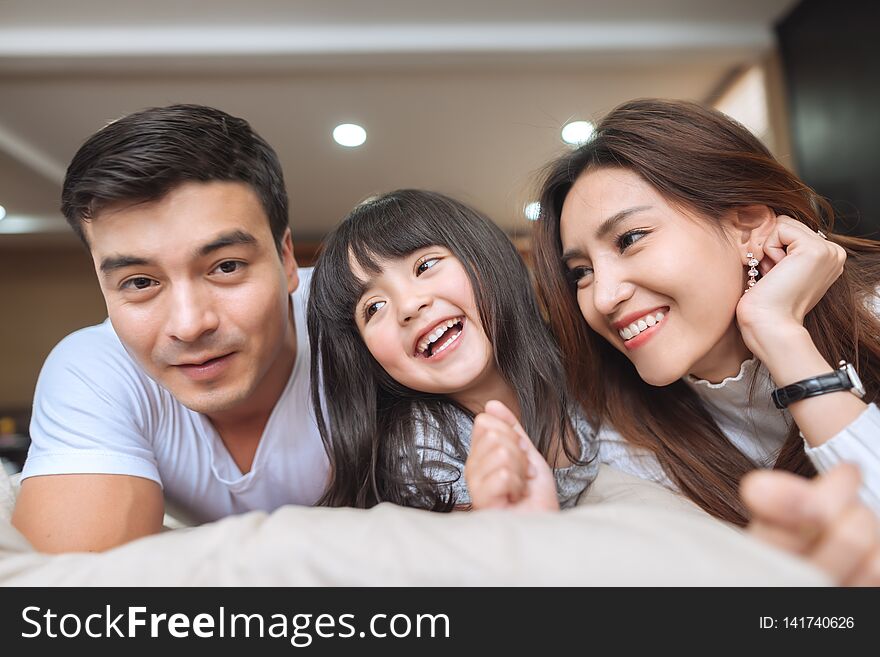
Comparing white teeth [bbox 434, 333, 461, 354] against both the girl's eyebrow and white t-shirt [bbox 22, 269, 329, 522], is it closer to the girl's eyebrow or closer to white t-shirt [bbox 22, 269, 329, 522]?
the girl's eyebrow

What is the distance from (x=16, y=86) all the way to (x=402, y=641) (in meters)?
4.14

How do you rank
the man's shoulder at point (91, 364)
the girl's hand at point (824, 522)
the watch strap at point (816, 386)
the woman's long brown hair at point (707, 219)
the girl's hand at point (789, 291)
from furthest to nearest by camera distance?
the man's shoulder at point (91, 364), the woman's long brown hair at point (707, 219), the girl's hand at point (789, 291), the watch strap at point (816, 386), the girl's hand at point (824, 522)

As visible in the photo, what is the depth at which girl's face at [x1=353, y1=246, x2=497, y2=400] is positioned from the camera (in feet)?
3.69

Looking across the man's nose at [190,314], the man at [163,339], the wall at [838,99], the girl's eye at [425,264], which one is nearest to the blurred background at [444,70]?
the wall at [838,99]

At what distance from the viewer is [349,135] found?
4.13 m

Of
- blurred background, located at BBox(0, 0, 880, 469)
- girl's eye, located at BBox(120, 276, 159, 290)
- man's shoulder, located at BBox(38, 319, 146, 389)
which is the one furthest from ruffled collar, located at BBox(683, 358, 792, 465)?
blurred background, located at BBox(0, 0, 880, 469)

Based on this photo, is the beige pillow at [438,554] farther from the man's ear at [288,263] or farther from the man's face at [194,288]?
the man's ear at [288,263]

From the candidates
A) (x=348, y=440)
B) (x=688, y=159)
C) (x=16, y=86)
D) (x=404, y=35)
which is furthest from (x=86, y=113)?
(x=688, y=159)

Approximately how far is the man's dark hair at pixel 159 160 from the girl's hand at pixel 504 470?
2.28 ft

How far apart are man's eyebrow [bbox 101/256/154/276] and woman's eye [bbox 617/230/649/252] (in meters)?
0.79

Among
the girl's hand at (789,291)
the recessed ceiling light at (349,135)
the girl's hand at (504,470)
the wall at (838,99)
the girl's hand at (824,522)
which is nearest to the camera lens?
the girl's hand at (824,522)

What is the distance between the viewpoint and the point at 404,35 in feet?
10.9

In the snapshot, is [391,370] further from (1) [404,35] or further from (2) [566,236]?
(1) [404,35]

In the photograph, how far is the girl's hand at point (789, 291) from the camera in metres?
1.01
